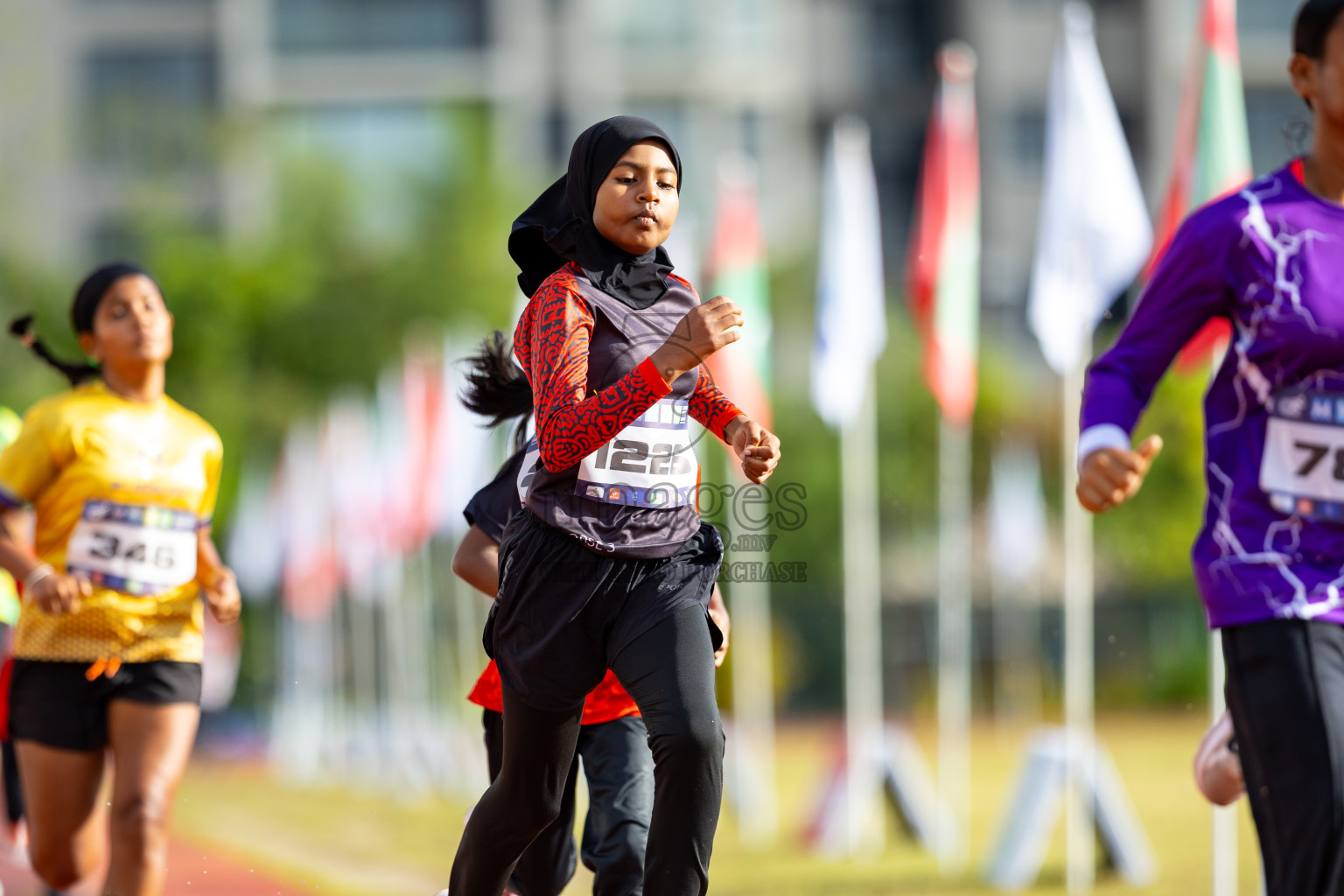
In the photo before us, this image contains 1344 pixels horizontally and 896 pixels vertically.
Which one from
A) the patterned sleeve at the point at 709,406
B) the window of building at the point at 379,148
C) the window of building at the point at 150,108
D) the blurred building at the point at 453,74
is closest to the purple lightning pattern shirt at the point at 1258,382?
the patterned sleeve at the point at 709,406

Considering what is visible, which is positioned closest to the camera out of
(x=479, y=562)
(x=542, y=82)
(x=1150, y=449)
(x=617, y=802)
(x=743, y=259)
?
(x=1150, y=449)

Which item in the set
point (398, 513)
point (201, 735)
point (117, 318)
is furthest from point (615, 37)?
point (117, 318)

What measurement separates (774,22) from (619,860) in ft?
160

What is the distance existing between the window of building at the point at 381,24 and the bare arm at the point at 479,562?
4603cm

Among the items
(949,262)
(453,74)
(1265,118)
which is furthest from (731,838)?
(453,74)

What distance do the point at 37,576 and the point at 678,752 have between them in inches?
94.8

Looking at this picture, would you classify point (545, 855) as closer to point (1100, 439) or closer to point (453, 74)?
point (1100, 439)

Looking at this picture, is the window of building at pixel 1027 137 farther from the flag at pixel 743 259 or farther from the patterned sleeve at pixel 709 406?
the patterned sleeve at pixel 709 406

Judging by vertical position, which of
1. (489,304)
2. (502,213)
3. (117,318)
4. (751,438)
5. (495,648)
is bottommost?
(495,648)

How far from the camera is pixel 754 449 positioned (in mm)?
3605

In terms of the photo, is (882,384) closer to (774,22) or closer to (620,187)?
(774,22)

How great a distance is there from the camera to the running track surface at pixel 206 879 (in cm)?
884

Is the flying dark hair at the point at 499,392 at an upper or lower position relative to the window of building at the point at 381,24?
lower

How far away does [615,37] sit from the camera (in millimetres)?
50125
